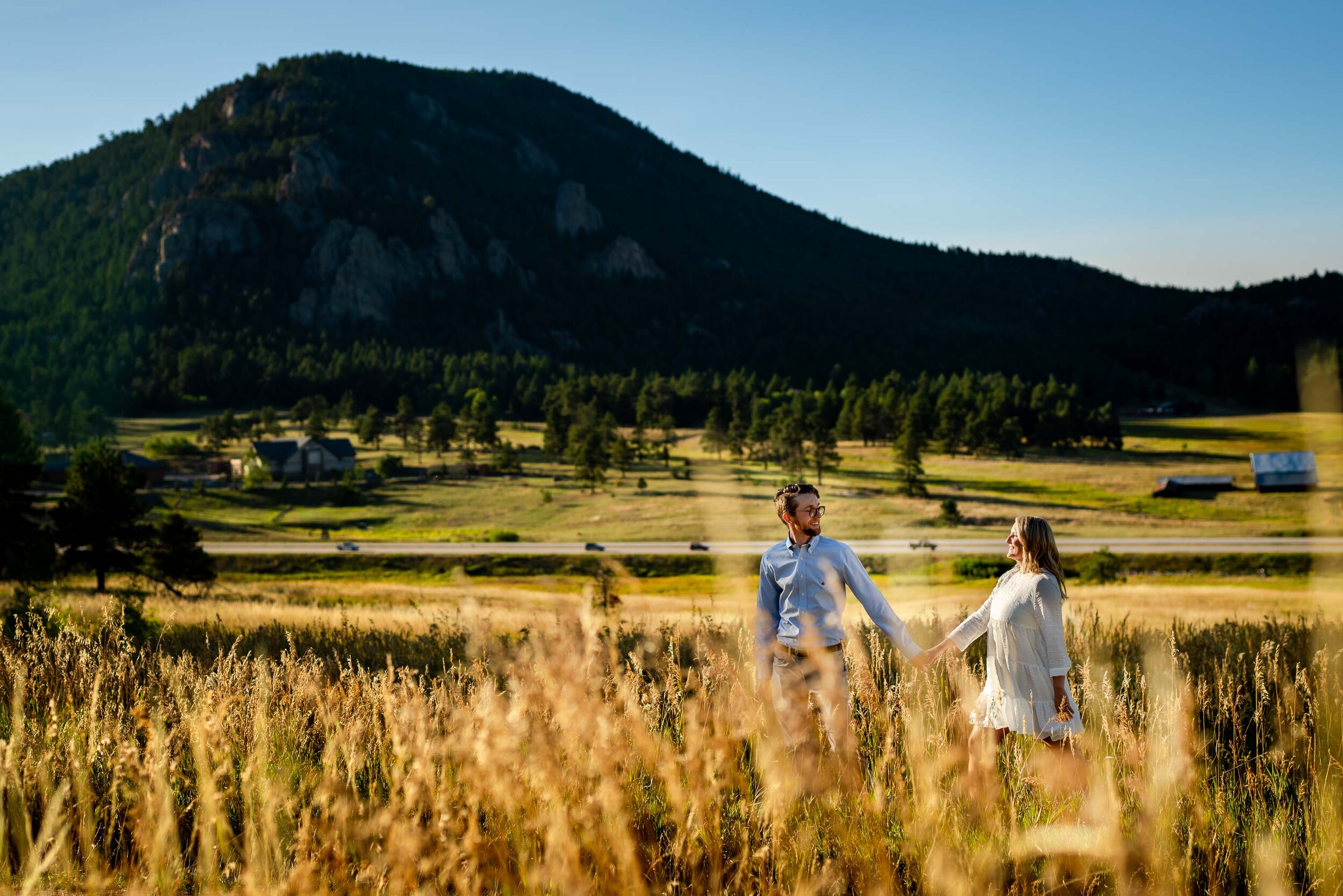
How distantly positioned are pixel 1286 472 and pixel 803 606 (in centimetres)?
8383

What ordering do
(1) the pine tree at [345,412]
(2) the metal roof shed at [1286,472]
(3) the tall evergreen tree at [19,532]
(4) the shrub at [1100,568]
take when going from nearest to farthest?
(3) the tall evergreen tree at [19,532] → (4) the shrub at [1100,568] → (2) the metal roof shed at [1286,472] → (1) the pine tree at [345,412]

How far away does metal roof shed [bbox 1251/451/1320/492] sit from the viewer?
69.3m

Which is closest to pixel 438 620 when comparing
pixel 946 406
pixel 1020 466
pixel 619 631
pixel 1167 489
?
pixel 619 631

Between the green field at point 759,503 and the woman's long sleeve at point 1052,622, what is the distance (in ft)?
159

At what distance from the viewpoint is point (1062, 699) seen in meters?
4.60

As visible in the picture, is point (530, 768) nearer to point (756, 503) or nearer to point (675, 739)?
point (675, 739)

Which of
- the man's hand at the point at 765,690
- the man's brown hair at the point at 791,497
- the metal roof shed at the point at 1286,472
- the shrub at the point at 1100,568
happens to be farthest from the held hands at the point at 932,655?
the metal roof shed at the point at 1286,472

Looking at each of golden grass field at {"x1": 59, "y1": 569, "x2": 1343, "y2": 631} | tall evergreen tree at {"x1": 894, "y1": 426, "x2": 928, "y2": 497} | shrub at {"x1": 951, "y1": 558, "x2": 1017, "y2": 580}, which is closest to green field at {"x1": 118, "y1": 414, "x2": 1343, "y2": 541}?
tall evergreen tree at {"x1": 894, "y1": 426, "x2": 928, "y2": 497}

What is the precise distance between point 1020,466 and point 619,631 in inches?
3378

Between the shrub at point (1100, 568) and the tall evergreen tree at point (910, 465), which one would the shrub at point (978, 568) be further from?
the tall evergreen tree at point (910, 465)

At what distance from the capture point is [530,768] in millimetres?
3295

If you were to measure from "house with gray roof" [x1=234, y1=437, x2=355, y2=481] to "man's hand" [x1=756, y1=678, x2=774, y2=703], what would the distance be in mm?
88249

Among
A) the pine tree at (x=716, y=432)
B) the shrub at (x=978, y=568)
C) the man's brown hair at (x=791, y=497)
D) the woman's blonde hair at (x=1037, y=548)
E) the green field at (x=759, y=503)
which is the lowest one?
the shrub at (x=978, y=568)

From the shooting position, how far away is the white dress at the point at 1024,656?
4.62m
